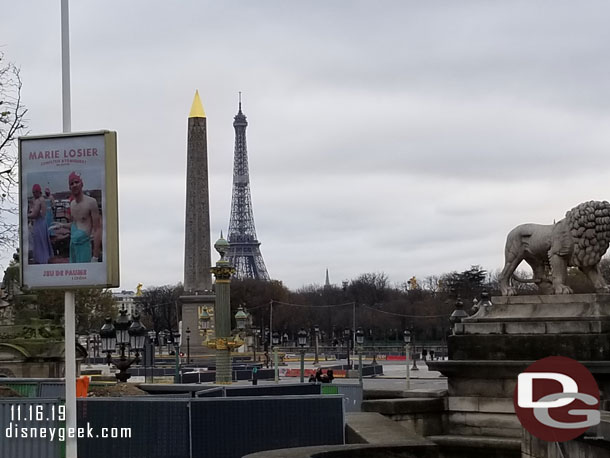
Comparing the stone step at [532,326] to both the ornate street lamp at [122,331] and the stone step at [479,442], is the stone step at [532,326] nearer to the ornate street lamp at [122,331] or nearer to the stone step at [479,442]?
the stone step at [479,442]

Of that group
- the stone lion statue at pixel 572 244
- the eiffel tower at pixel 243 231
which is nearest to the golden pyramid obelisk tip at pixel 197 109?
the stone lion statue at pixel 572 244

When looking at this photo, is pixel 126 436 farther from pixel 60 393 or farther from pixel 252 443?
pixel 60 393

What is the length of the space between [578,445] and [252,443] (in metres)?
5.76

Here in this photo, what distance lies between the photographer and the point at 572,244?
579 inches

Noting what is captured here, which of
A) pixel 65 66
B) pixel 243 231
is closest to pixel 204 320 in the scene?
pixel 65 66

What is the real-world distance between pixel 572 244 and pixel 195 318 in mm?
82619

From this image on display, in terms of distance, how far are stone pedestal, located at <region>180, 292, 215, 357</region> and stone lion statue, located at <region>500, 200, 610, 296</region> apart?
7296 centimetres

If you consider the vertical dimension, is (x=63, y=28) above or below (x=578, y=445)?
above

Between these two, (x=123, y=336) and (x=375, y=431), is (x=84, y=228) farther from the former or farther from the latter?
(x=123, y=336)

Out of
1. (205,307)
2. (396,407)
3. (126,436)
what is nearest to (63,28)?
(126,436)

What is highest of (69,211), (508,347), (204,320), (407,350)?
(204,320)

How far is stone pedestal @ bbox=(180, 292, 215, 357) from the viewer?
3639 inches

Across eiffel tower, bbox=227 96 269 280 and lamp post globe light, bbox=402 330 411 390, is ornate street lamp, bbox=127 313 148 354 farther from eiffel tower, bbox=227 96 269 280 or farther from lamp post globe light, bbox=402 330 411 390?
eiffel tower, bbox=227 96 269 280

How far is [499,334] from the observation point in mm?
14625
